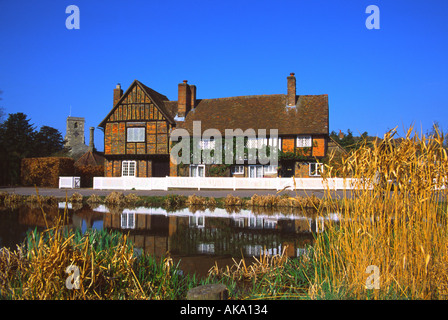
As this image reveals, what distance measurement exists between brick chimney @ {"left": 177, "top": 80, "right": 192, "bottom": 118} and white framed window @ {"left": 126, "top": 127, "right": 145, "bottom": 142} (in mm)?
3692

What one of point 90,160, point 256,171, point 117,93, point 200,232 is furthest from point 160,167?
point 200,232

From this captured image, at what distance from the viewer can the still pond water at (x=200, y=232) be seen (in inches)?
264

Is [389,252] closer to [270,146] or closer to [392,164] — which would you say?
[392,164]

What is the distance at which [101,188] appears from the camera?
25312 mm

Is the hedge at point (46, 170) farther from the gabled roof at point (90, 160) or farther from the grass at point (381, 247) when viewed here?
the grass at point (381, 247)

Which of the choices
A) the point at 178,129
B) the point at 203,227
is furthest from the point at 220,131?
the point at 203,227

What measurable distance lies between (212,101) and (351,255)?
29.8 meters

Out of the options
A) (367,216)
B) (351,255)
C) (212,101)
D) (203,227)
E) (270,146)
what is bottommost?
(203,227)

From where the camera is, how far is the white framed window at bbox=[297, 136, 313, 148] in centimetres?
2803

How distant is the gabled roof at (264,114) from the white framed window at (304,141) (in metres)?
0.61

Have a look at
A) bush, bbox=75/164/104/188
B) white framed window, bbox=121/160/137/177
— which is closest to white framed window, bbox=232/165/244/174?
white framed window, bbox=121/160/137/177

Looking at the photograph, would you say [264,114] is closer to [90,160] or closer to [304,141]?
[304,141]

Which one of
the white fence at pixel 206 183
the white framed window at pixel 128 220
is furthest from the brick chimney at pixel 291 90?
the white framed window at pixel 128 220

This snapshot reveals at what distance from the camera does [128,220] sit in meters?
11.0
